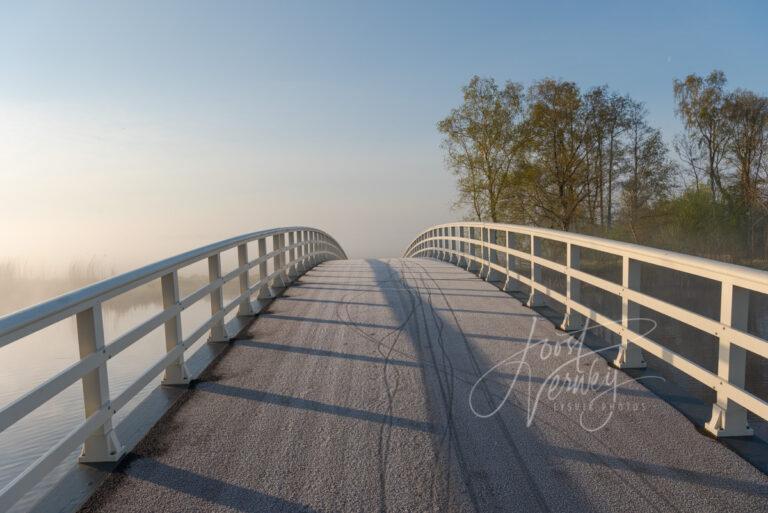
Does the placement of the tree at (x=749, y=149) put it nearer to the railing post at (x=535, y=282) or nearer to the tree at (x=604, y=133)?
the tree at (x=604, y=133)

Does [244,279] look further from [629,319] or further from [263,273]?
[629,319]

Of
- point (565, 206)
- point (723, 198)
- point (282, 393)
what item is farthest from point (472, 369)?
point (723, 198)

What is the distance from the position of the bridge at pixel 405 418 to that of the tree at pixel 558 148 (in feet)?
114

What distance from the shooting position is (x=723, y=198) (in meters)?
42.1

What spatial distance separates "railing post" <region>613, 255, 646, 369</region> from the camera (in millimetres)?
5727

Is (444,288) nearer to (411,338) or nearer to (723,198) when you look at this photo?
(411,338)

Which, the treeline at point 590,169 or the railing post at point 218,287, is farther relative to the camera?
the treeline at point 590,169

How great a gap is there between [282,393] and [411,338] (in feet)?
7.66

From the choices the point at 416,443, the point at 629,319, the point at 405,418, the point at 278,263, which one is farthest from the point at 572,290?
the point at 278,263

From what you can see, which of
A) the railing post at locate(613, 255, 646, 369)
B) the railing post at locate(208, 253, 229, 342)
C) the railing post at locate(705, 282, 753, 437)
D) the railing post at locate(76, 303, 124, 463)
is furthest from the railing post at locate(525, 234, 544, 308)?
the railing post at locate(76, 303, 124, 463)

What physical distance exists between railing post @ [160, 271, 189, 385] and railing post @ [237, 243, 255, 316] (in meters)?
2.87

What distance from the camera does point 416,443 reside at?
4191 millimetres

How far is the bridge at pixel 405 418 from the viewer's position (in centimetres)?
351

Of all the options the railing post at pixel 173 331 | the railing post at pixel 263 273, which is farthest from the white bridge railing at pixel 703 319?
the railing post at pixel 263 273
